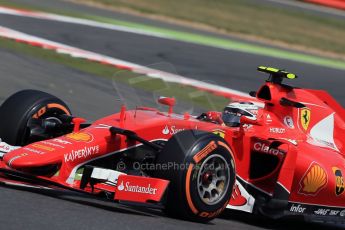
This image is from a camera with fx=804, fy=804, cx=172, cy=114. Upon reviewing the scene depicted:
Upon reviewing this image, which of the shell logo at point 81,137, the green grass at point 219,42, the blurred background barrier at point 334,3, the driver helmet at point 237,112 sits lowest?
the shell logo at point 81,137

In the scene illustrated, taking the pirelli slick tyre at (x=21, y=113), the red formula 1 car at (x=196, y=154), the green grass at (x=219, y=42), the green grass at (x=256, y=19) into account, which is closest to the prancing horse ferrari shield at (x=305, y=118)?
the red formula 1 car at (x=196, y=154)

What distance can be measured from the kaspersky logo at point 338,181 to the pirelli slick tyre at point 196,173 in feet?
4.38

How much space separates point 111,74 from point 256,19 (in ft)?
39.4

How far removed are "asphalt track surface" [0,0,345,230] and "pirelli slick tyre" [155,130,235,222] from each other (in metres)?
0.14

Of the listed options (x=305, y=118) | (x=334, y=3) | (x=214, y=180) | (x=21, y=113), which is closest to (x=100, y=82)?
(x=21, y=113)

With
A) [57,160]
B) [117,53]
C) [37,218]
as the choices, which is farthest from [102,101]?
[37,218]

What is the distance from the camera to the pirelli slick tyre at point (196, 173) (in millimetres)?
6449

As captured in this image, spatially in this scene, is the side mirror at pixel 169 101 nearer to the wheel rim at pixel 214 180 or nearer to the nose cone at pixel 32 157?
the wheel rim at pixel 214 180

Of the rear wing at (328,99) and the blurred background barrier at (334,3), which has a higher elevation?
the blurred background barrier at (334,3)

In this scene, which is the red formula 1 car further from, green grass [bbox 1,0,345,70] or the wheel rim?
green grass [bbox 1,0,345,70]

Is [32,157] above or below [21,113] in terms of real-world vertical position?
below

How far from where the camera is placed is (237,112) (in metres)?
7.70

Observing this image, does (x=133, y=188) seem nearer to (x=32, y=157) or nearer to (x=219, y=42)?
(x=32, y=157)

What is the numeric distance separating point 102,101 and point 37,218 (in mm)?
6413
